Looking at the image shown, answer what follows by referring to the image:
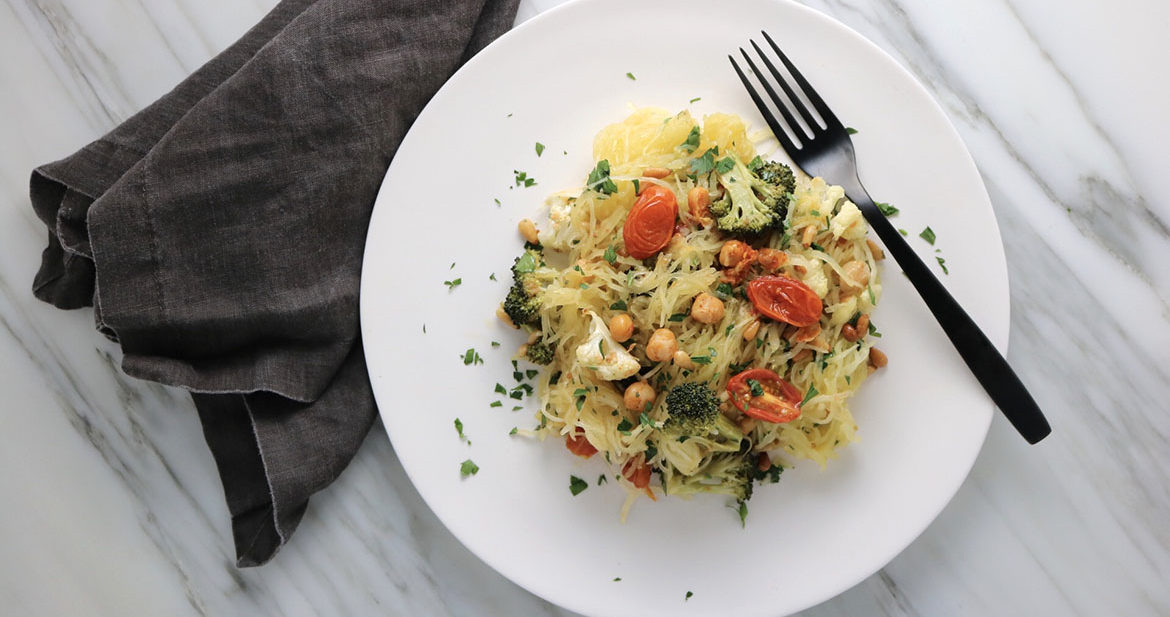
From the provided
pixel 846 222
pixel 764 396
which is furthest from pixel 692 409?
pixel 846 222

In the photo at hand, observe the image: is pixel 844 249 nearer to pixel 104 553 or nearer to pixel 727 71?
pixel 727 71

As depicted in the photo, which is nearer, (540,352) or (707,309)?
(707,309)

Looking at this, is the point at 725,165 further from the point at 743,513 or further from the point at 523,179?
the point at 743,513

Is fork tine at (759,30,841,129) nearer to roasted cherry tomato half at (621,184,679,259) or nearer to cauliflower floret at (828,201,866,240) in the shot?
cauliflower floret at (828,201,866,240)

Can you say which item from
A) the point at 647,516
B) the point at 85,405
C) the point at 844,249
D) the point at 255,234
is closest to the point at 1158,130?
the point at 844,249

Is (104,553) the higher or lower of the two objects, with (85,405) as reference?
lower

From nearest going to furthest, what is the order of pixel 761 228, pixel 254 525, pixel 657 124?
pixel 761 228 < pixel 657 124 < pixel 254 525
